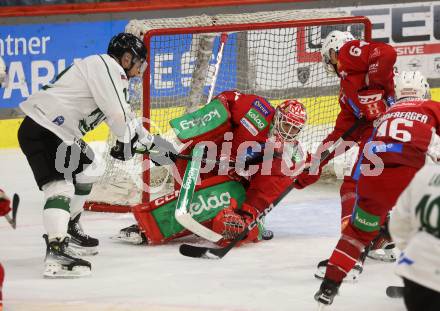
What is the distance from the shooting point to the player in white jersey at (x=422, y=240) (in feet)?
9.68

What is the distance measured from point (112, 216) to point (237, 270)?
1269 millimetres

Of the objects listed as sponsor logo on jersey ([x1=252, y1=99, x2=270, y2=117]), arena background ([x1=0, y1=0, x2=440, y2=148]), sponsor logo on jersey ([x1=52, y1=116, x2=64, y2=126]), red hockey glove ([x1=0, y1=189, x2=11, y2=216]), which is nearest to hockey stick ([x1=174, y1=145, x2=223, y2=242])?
sponsor logo on jersey ([x1=252, y1=99, x2=270, y2=117])

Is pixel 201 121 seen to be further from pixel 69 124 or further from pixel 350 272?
pixel 350 272

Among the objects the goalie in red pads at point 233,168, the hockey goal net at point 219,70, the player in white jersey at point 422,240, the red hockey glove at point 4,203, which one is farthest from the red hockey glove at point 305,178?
the player in white jersey at point 422,240

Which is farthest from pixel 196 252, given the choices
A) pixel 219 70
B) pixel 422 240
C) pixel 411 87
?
pixel 422 240

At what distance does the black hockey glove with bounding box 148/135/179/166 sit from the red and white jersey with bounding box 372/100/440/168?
120 cm

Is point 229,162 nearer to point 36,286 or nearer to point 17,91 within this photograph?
point 36,286

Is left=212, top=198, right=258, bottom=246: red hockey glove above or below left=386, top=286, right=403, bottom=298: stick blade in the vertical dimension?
above

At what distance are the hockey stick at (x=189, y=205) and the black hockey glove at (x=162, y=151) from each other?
0.10 meters

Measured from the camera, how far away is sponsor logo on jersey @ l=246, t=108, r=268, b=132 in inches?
199

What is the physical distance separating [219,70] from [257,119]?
145cm

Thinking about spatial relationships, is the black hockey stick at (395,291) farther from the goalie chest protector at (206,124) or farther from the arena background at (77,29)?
the arena background at (77,29)

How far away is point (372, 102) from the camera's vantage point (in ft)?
16.0

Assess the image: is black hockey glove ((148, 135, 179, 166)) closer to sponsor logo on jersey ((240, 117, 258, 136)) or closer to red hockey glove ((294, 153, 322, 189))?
sponsor logo on jersey ((240, 117, 258, 136))
